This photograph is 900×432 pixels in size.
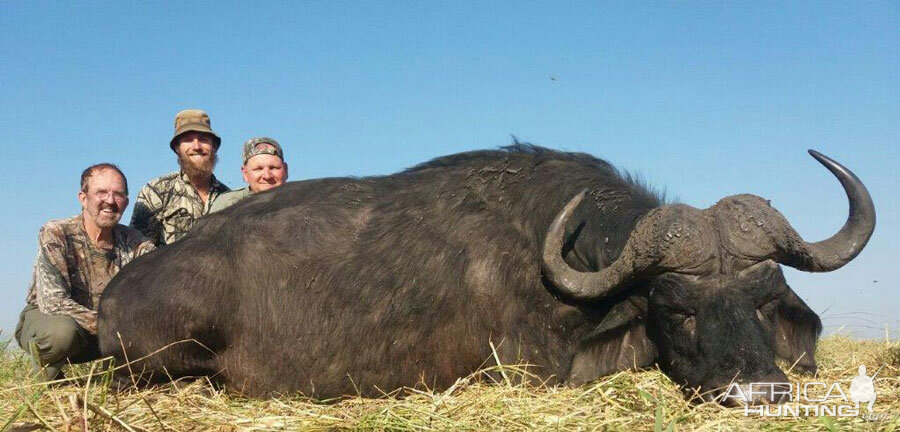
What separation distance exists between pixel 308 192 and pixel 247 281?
0.89 metres

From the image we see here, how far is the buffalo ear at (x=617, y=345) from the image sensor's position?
4.83 metres

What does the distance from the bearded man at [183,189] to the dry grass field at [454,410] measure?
312 cm

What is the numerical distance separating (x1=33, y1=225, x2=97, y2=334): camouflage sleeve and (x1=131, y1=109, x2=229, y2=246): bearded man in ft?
5.24

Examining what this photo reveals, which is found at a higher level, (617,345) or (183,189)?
(183,189)

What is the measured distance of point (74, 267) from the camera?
6457 mm

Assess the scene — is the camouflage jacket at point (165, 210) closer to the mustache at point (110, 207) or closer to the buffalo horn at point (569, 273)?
the mustache at point (110, 207)

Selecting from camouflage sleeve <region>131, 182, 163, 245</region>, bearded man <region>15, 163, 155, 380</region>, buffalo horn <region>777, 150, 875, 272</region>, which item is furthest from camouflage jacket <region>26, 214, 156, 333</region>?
buffalo horn <region>777, 150, 875, 272</region>

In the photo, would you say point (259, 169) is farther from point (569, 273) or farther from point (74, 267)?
point (569, 273)

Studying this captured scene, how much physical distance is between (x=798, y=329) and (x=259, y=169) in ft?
17.8

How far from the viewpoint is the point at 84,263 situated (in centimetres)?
653

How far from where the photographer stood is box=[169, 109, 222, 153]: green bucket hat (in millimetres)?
8219

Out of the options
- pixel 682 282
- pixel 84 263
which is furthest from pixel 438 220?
pixel 84 263

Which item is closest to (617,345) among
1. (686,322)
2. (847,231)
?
(686,322)

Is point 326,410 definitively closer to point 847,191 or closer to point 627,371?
point 627,371
